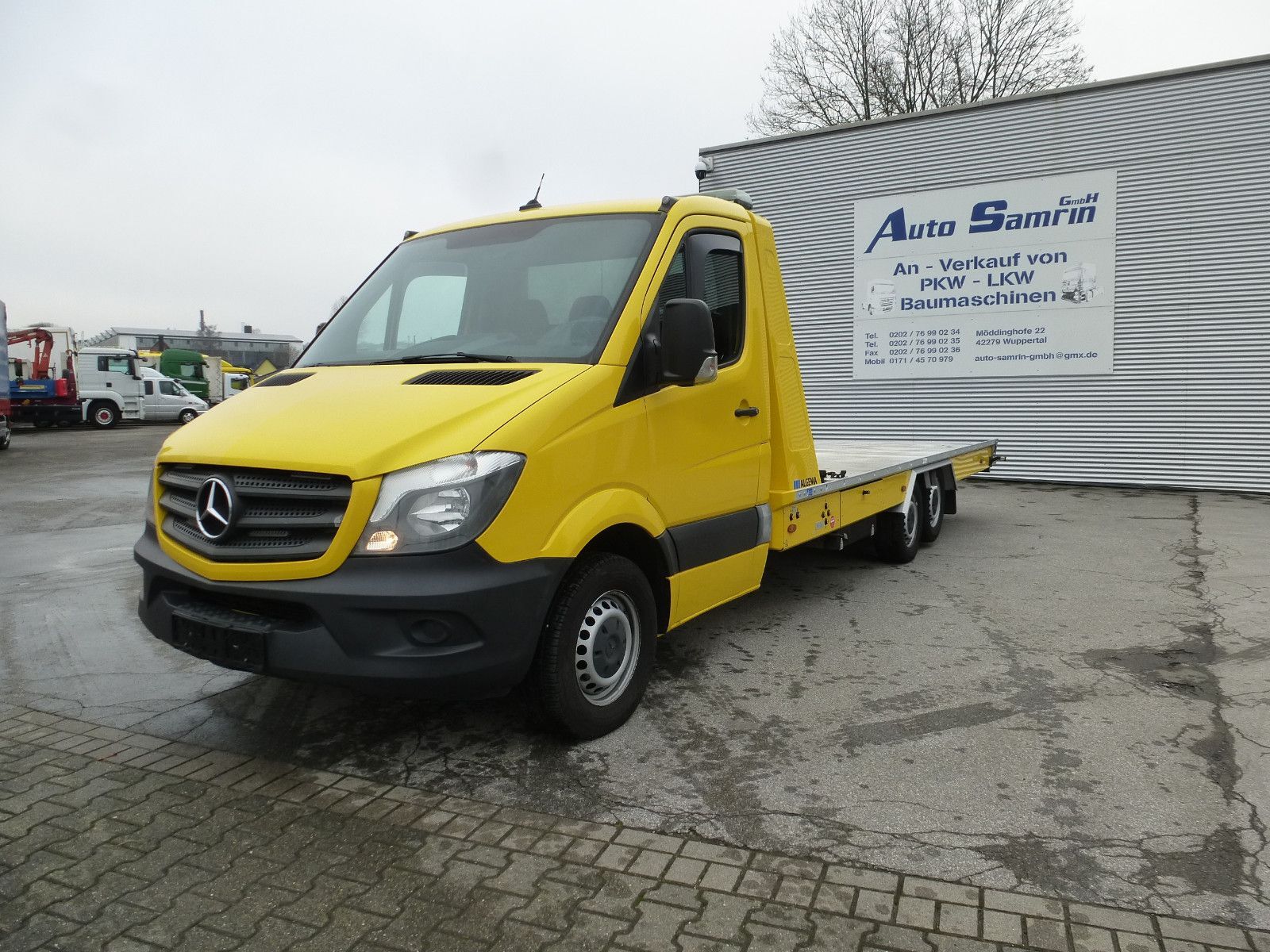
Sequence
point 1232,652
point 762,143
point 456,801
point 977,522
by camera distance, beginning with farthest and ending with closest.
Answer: point 762,143 < point 977,522 < point 1232,652 < point 456,801

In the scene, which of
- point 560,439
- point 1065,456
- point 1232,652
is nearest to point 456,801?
point 560,439

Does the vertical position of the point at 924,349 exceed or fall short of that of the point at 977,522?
it exceeds it

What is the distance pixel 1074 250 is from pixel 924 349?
7.80ft

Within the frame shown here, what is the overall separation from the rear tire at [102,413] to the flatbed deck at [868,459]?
2977cm

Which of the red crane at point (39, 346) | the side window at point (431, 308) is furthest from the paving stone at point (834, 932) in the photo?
the red crane at point (39, 346)

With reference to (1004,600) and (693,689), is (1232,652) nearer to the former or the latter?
(1004,600)

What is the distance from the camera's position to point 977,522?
994 centimetres

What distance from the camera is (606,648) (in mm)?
3938

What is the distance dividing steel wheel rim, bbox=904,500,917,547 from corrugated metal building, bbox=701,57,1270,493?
20.1 feet

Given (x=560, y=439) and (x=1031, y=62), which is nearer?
(x=560, y=439)

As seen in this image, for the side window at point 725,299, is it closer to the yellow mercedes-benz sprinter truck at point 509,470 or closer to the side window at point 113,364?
the yellow mercedes-benz sprinter truck at point 509,470

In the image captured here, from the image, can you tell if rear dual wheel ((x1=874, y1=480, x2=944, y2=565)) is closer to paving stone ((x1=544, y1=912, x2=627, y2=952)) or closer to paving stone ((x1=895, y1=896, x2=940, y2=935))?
paving stone ((x1=895, y1=896, x2=940, y2=935))

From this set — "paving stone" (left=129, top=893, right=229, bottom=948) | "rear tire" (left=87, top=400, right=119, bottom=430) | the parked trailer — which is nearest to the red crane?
the parked trailer

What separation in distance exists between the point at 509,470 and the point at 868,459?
4861 mm
